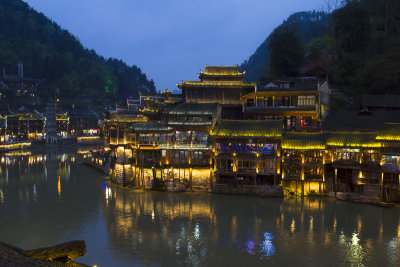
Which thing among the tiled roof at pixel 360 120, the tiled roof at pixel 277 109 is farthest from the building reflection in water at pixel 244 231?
the tiled roof at pixel 277 109

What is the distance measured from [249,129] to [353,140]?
12.0 m

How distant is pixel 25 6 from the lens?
190 meters

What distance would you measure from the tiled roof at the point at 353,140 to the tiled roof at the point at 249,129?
6118 mm

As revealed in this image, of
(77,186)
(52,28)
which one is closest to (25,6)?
(52,28)

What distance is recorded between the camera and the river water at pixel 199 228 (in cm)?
2636

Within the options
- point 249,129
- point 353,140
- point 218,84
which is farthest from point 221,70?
point 353,140

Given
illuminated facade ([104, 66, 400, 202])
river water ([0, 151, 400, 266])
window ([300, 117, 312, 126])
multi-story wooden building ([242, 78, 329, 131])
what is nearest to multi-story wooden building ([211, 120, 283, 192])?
illuminated facade ([104, 66, 400, 202])

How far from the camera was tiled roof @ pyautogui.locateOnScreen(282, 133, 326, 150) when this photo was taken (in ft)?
137

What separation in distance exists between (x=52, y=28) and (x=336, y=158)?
18252cm

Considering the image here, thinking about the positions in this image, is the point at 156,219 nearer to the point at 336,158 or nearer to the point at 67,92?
the point at 336,158

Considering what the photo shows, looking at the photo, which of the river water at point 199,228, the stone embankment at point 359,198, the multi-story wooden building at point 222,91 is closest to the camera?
the river water at point 199,228

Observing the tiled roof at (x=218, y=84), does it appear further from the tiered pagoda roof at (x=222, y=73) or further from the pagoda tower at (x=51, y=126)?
the pagoda tower at (x=51, y=126)

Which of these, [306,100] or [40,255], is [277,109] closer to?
[306,100]

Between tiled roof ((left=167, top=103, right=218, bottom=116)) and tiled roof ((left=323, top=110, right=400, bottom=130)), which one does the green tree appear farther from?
tiled roof ((left=167, top=103, right=218, bottom=116))
